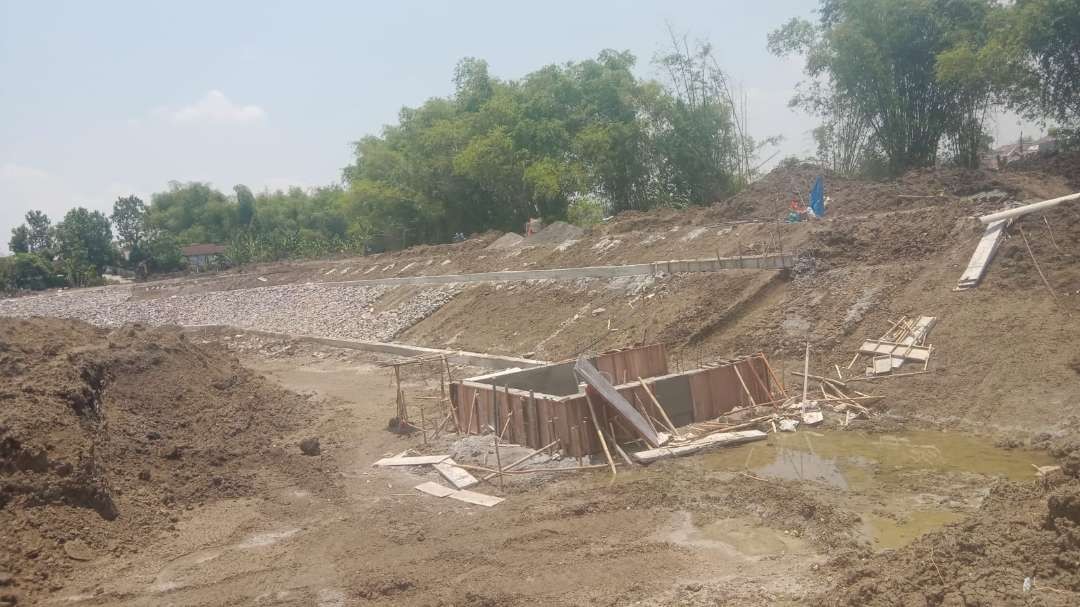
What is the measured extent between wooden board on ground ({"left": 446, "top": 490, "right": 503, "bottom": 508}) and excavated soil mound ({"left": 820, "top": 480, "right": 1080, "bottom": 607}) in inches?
162

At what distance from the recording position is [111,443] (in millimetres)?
10227

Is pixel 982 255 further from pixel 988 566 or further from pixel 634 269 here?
pixel 988 566

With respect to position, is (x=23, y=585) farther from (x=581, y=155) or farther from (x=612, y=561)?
(x=581, y=155)

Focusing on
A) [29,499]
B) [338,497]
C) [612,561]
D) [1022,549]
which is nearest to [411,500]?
[338,497]

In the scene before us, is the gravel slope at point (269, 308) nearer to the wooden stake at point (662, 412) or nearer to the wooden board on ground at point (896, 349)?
the wooden stake at point (662, 412)

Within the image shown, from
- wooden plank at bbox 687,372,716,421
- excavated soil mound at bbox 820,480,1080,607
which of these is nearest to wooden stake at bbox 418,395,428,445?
wooden plank at bbox 687,372,716,421

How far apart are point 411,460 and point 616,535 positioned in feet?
14.3

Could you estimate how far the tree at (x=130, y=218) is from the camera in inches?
2618

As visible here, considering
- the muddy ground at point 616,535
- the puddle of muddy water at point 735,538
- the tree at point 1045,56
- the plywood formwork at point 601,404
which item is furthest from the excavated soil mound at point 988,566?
the tree at point 1045,56

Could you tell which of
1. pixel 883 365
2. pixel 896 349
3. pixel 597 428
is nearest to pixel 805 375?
pixel 883 365

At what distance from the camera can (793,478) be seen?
30.0 ft

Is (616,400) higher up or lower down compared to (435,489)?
higher up

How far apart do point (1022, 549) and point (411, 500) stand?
6.36 metres

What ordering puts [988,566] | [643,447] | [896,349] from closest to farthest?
[988,566], [643,447], [896,349]
